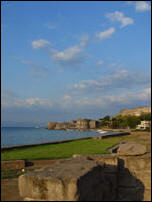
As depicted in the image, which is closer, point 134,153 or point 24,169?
point 134,153

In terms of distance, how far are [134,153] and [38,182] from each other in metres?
3.21

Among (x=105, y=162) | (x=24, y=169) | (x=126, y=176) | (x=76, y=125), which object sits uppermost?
(x=105, y=162)

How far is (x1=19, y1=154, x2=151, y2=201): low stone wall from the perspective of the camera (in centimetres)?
311

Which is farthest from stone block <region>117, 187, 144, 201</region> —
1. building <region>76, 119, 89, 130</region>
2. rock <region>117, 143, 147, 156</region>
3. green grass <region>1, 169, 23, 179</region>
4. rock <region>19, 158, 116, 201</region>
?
building <region>76, 119, 89, 130</region>

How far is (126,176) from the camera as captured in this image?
213 inches

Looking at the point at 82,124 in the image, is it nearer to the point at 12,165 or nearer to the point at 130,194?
the point at 12,165

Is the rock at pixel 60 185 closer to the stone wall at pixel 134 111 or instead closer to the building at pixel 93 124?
the stone wall at pixel 134 111

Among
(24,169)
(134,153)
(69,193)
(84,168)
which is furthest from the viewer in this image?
(24,169)

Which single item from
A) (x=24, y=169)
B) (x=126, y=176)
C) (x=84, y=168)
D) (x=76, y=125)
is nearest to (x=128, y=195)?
(x=126, y=176)

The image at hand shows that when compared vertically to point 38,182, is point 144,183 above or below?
→ below

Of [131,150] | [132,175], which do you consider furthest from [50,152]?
[132,175]

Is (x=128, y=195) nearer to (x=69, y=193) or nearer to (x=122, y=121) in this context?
(x=69, y=193)

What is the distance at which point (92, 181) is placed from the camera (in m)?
3.62

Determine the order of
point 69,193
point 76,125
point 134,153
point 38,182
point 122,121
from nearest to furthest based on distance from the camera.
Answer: point 69,193 → point 38,182 → point 134,153 → point 122,121 → point 76,125
